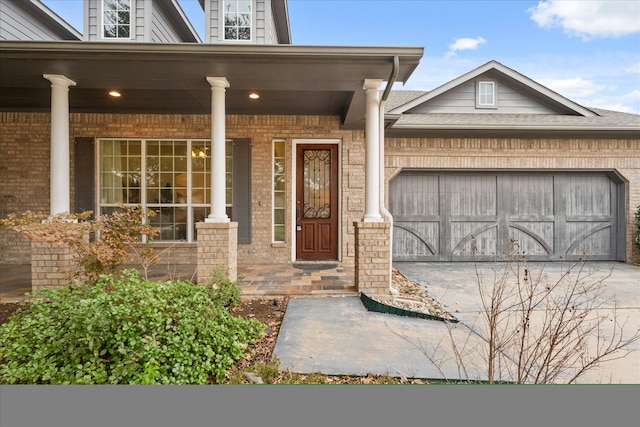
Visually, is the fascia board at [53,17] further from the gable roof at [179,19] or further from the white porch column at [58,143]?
the white porch column at [58,143]

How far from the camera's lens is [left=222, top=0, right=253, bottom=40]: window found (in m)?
6.22

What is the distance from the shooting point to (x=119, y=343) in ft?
7.18

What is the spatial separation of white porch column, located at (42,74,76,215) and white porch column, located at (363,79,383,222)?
13.0ft

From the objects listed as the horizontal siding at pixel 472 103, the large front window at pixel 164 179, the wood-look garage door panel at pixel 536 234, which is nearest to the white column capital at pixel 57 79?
the large front window at pixel 164 179

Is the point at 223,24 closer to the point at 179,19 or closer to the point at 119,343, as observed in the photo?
the point at 179,19

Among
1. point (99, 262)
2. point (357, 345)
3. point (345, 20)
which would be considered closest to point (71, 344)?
point (99, 262)

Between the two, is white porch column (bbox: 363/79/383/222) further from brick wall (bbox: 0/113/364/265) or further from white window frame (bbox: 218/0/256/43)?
white window frame (bbox: 218/0/256/43)

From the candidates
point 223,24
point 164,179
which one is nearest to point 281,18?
point 223,24

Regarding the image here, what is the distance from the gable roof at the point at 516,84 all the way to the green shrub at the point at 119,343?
21.2 ft

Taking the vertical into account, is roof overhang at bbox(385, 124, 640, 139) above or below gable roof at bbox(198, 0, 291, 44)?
below

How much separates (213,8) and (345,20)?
14.0 ft

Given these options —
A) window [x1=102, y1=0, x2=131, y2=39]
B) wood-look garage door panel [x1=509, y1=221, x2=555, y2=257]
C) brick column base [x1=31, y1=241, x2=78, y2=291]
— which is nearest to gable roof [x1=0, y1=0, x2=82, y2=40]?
window [x1=102, y1=0, x2=131, y2=39]

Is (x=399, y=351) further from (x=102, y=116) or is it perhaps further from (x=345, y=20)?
(x=102, y=116)

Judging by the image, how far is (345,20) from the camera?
3145 millimetres
